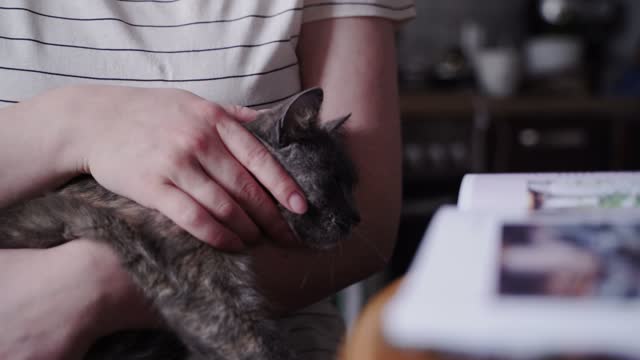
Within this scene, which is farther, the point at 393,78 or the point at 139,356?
the point at 393,78

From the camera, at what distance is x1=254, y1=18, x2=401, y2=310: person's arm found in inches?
33.4

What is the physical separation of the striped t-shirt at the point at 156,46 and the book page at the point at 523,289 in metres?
0.48

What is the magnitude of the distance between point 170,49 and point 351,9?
23 cm

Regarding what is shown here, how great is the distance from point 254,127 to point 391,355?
50 centimetres

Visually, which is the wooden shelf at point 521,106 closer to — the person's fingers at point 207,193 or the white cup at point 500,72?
the white cup at point 500,72

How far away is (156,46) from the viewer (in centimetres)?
85

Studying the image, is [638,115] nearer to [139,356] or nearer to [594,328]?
[139,356]

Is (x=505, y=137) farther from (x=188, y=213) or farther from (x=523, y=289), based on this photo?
(x=523, y=289)

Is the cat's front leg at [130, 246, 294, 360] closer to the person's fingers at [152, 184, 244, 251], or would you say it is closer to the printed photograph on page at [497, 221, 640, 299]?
the person's fingers at [152, 184, 244, 251]

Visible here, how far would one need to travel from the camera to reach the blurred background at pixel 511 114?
2500 mm

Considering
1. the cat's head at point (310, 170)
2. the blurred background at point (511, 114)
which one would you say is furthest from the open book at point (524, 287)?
the blurred background at point (511, 114)

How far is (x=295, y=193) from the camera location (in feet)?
2.26

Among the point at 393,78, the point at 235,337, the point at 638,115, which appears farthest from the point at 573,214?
the point at 638,115

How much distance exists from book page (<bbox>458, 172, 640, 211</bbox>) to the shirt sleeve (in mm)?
375
